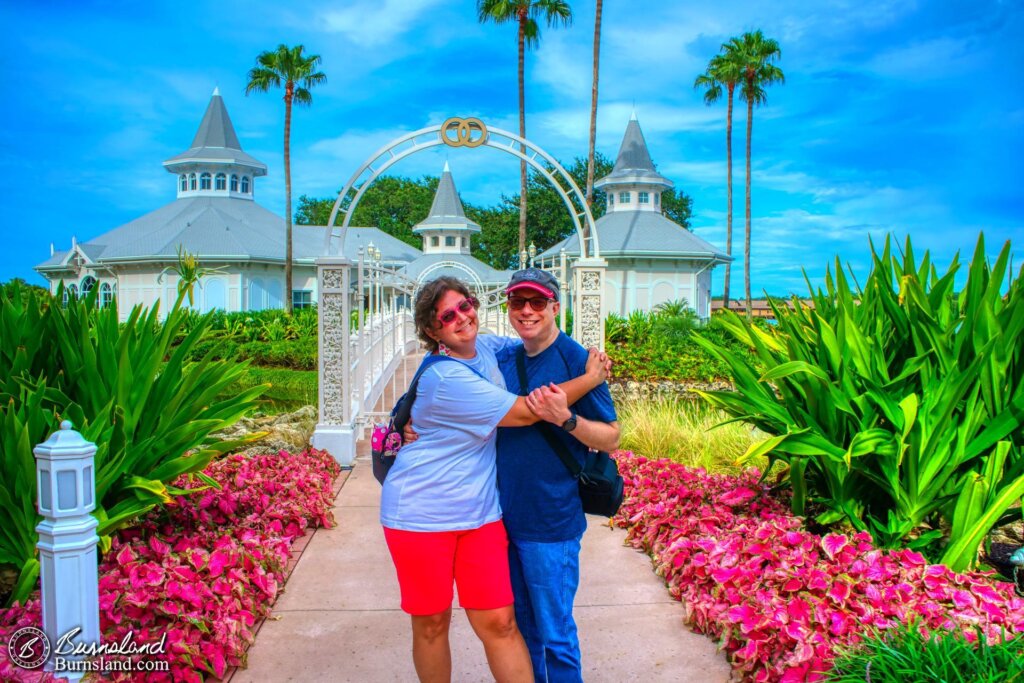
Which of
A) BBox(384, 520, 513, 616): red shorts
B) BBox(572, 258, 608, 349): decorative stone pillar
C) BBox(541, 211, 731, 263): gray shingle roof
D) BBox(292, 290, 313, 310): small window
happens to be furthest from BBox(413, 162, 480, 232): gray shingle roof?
BBox(384, 520, 513, 616): red shorts

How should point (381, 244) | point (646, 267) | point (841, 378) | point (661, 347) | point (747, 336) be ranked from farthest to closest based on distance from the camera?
point (381, 244)
point (646, 267)
point (661, 347)
point (747, 336)
point (841, 378)

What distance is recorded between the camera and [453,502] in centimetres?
272

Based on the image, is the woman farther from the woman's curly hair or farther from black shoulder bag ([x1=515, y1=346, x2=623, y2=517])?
black shoulder bag ([x1=515, y1=346, x2=623, y2=517])

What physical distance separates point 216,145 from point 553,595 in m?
37.8

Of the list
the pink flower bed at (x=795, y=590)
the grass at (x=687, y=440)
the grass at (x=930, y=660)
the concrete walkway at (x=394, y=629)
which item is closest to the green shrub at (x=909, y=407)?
the pink flower bed at (x=795, y=590)

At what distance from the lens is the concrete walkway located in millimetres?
3742

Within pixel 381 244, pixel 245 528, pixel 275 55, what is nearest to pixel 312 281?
pixel 381 244

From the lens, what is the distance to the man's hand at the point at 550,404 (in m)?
2.62

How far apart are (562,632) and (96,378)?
11.0 feet

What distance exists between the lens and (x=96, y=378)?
4738mm

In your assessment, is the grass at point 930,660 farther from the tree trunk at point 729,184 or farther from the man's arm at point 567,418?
the tree trunk at point 729,184

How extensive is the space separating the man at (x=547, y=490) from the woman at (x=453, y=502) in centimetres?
9

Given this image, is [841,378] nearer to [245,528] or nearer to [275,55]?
[245,528]

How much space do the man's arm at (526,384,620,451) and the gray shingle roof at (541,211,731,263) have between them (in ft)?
79.2
